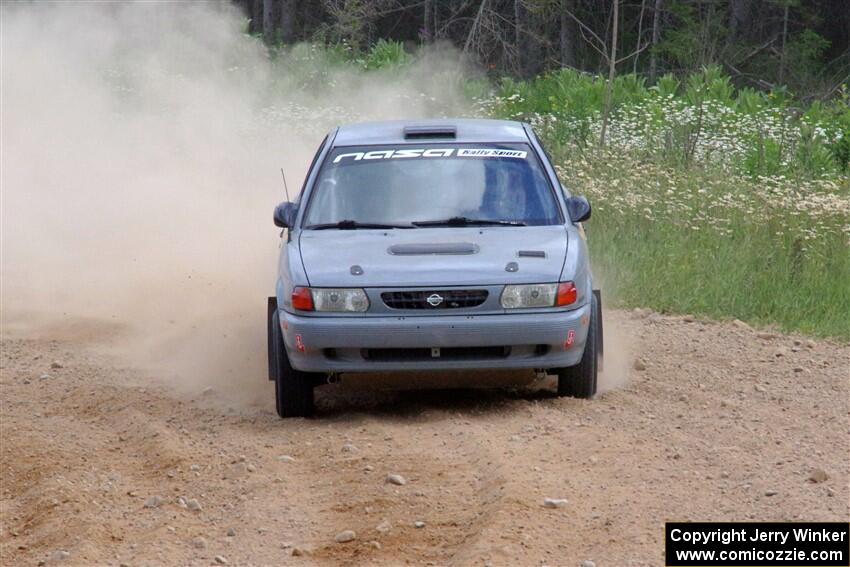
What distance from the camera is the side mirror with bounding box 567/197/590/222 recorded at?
901cm

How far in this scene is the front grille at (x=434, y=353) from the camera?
809 centimetres

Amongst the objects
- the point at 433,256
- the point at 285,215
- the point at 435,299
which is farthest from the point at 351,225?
the point at 435,299

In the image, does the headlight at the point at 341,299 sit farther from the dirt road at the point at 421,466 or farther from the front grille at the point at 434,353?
the dirt road at the point at 421,466

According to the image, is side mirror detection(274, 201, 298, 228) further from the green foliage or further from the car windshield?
the green foliage

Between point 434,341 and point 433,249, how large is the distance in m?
0.61

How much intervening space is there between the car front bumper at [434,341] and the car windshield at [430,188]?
1.00m

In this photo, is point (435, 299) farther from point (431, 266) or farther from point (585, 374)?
point (585, 374)

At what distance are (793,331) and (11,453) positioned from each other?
230 inches

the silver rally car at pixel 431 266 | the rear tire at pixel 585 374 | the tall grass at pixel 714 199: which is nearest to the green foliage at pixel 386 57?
the tall grass at pixel 714 199

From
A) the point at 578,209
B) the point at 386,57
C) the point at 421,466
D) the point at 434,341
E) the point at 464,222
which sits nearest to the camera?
the point at 421,466

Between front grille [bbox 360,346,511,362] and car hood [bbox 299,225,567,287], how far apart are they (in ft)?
1.19

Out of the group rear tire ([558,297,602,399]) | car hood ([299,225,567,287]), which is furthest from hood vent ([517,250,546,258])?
rear tire ([558,297,602,399])

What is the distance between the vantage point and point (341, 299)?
808 cm

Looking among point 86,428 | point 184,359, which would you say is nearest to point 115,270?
point 184,359
